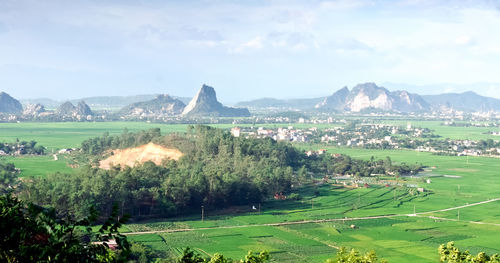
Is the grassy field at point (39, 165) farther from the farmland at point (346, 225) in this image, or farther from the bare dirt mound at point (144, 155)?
the bare dirt mound at point (144, 155)

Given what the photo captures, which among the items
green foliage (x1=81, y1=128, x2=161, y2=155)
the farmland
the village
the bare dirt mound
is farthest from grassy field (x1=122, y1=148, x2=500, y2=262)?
the village

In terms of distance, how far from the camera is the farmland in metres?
31.9

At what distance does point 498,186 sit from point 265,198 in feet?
89.9

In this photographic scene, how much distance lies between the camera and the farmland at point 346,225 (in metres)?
31.9

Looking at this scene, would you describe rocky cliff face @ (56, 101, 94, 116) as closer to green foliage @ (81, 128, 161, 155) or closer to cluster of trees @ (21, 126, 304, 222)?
green foliage @ (81, 128, 161, 155)

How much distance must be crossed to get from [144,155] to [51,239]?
54765 mm

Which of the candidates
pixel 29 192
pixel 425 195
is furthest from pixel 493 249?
pixel 29 192

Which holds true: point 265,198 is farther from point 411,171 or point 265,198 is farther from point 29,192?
point 411,171

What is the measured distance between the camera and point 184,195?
43.6m

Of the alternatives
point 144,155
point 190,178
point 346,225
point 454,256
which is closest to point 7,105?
point 144,155

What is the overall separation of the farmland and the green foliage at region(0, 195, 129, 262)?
20462 millimetres

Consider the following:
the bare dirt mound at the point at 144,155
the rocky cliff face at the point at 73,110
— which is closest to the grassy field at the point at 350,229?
the bare dirt mound at the point at 144,155

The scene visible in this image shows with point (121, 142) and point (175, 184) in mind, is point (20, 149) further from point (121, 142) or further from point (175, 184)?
point (175, 184)

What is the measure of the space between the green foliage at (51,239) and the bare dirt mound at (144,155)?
49.8 meters
